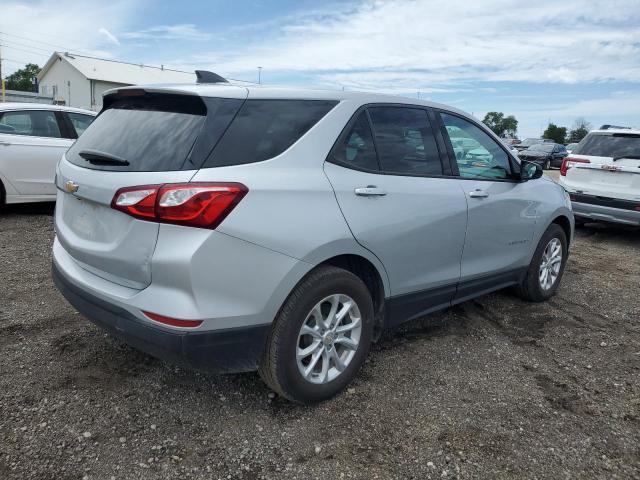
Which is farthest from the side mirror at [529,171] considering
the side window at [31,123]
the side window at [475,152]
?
the side window at [31,123]

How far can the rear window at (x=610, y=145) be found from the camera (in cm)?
764

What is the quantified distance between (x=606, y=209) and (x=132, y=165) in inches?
277

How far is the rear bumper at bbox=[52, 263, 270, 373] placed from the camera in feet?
7.90

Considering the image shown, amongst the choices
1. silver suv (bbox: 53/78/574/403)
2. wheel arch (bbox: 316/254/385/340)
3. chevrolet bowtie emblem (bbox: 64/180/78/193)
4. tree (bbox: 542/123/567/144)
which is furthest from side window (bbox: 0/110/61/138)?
tree (bbox: 542/123/567/144)

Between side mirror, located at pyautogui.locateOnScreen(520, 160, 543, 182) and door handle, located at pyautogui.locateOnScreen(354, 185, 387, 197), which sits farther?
side mirror, located at pyautogui.locateOnScreen(520, 160, 543, 182)

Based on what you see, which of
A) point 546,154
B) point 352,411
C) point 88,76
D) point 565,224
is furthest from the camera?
point 88,76

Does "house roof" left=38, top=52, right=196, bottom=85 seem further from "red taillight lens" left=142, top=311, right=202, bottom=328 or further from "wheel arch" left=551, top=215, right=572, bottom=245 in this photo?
"red taillight lens" left=142, top=311, right=202, bottom=328

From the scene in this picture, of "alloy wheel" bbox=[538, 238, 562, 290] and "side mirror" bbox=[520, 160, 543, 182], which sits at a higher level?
"side mirror" bbox=[520, 160, 543, 182]

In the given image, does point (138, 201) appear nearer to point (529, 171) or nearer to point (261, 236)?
point (261, 236)

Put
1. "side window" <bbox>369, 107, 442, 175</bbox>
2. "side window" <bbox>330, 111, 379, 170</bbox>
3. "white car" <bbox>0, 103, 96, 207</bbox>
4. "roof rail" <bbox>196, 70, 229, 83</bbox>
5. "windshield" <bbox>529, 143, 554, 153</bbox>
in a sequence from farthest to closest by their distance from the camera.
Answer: "windshield" <bbox>529, 143, 554, 153</bbox> → "white car" <bbox>0, 103, 96, 207</bbox> → "side window" <bbox>369, 107, 442, 175</bbox> → "roof rail" <bbox>196, 70, 229, 83</bbox> → "side window" <bbox>330, 111, 379, 170</bbox>

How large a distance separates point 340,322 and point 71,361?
1742 millimetres

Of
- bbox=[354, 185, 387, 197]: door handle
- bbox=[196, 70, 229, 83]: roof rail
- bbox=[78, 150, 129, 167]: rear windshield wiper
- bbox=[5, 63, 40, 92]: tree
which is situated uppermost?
bbox=[196, 70, 229, 83]: roof rail

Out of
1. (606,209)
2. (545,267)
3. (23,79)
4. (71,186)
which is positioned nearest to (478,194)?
(545,267)

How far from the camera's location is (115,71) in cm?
5403
